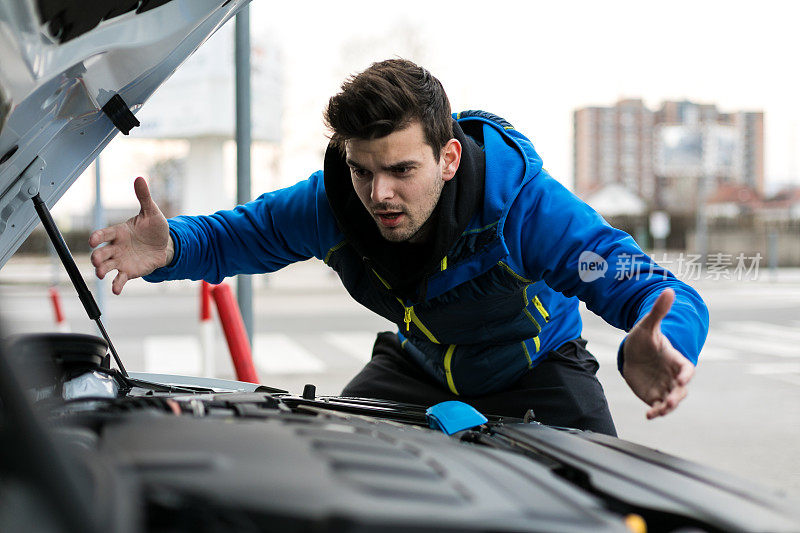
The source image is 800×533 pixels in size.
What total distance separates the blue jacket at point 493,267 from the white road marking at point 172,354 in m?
4.03

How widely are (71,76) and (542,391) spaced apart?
1377 millimetres

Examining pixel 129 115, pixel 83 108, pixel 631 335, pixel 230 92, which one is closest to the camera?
pixel 631 335

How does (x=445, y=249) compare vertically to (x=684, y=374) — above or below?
above

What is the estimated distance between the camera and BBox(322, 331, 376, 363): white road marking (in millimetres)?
7457

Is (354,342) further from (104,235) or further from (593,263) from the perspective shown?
(593,263)

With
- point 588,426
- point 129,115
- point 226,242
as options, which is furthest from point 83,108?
point 588,426

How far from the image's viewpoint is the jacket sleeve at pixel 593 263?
160 cm

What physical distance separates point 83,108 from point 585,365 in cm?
148

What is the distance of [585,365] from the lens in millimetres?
2230

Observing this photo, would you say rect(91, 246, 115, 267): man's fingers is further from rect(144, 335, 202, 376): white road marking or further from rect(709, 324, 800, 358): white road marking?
rect(709, 324, 800, 358): white road marking

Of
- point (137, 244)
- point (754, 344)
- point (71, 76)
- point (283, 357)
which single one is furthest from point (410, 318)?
point (754, 344)

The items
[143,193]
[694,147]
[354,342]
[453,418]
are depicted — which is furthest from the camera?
[694,147]

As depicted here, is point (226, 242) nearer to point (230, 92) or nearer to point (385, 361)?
point (385, 361)

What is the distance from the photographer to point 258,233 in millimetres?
2248
